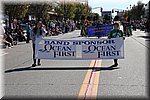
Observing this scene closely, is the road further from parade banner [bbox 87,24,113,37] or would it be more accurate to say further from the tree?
the tree

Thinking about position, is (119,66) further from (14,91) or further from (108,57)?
(14,91)

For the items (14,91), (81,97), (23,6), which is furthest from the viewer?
(23,6)

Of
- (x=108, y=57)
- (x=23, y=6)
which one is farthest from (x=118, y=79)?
(x=23, y=6)

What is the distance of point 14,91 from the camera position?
30.3 feet

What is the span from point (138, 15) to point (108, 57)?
103m

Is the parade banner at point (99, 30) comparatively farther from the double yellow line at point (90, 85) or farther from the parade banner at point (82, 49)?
the double yellow line at point (90, 85)

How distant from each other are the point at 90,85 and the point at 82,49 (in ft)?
15.9

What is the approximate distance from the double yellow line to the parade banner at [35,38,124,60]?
131cm

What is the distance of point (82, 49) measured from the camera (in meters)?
14.8

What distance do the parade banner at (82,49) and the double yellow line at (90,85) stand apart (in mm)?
1313

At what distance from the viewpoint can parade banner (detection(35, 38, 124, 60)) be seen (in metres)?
14.9

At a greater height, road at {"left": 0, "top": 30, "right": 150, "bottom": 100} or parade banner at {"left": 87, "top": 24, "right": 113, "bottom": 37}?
parade banner at {"left": 87, "top": 24, "right": 113, "bottom": 37}

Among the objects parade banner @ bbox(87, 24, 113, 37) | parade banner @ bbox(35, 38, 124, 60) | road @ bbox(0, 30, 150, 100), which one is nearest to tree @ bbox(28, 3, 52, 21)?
parade banner @ bbox(87, 24, 113, 37)

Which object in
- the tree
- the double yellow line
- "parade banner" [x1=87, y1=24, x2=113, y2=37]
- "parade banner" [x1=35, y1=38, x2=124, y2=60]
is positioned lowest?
the double yellow line
